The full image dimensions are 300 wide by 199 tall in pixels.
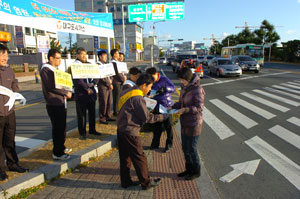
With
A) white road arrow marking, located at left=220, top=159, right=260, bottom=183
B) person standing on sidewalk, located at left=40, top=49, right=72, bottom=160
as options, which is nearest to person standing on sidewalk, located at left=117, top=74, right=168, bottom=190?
person standing on sidewalk, located at left=40, top=49, right=72, bottom=160

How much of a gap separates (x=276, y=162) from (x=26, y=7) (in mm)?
7303

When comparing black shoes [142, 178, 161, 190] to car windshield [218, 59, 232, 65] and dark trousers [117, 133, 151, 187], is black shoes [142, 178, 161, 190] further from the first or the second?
car windshield [218, 59, 232, 65]

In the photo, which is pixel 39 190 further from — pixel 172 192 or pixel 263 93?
pixel 263 93

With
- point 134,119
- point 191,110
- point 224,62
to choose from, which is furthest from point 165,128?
point 224,62

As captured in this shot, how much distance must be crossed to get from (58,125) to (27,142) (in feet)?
6.68

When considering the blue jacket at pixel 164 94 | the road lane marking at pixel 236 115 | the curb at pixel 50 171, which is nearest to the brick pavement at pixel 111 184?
the curb at pixel 50 171

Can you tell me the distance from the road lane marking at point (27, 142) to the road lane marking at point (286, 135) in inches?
230

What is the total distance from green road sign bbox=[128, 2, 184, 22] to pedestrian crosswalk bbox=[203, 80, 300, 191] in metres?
12.1

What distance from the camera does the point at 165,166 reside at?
4.03 meters

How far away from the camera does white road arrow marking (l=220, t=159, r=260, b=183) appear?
3693 millimetres

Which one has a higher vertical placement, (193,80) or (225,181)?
(193,80)

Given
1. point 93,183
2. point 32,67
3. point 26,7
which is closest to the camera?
Result: point 93,183

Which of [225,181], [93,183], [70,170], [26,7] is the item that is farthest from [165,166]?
[26,7]

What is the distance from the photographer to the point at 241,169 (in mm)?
3979
